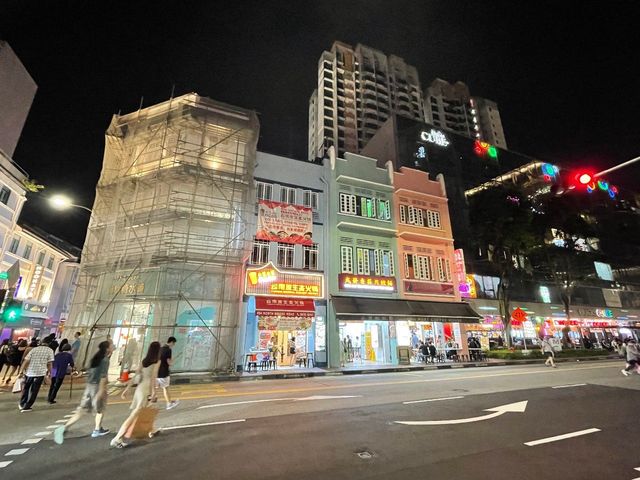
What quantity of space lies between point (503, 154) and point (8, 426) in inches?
1771

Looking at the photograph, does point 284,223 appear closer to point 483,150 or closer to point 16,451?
point 16,451

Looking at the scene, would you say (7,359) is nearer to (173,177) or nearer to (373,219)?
(173,177)

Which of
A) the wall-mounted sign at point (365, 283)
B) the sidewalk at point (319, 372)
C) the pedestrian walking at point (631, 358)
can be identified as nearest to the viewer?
the pedestrian walking at point (631, 358)

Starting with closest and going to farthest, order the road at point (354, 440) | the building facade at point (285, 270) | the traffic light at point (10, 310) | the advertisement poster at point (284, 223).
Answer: the road at point (354, 440)
the traffic light at point (10, 310)
the building facade at point (285, 270)
the advertisement poster at point (284, 223)

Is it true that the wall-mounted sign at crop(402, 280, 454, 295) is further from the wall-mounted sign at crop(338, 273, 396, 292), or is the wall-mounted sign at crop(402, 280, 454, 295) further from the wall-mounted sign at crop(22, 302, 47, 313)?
the wall-mounted sign at crop(22, 302, 47, 313)

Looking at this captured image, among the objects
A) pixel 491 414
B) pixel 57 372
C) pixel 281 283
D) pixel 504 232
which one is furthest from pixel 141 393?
pixel 504 232

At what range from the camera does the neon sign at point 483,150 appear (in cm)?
3516

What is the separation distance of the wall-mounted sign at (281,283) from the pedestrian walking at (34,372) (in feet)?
32.2

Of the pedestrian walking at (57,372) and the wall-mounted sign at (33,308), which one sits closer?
the pedestrian walking at (57,372)

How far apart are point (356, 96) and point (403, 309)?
217 feet

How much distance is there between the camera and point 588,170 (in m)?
8.07

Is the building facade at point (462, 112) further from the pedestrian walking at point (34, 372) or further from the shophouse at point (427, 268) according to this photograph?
the pedestrian walking at point (34, 372)

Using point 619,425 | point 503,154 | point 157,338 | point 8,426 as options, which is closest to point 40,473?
point 8,426

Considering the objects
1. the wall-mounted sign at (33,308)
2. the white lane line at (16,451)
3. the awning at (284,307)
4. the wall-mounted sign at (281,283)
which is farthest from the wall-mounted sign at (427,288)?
the wall-mounted sign at (33,308)
